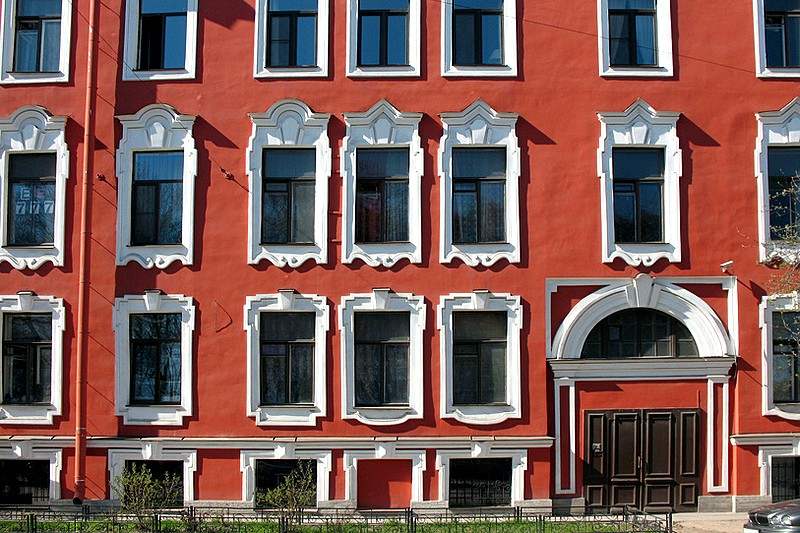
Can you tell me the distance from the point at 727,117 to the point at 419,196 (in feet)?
20.7

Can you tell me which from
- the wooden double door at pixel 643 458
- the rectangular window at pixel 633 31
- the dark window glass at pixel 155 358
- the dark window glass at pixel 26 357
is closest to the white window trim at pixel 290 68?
the dark window glass at pixel 155 358

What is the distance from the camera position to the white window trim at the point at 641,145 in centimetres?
1522

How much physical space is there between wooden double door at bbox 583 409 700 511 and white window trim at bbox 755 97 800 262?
3734mm

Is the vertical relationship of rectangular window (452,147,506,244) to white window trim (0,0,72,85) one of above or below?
below

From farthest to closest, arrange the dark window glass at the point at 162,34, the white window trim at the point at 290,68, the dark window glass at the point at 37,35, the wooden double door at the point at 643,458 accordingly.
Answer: the dark window glass at the point at 37,35 → the dark window glass at the point at 162,34 → the white window trim at the point at 290,68 → the wooden double door at the point at 643,458

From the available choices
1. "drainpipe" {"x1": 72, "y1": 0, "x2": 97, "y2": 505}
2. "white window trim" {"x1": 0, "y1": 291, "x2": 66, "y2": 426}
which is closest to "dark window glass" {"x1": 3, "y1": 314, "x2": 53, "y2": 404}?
"white window trim" {"x1": 0, "y1": 291, "x2": 66, "y2": 426}

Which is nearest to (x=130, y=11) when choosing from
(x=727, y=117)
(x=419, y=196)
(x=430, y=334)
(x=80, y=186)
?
(x=80, y=186)

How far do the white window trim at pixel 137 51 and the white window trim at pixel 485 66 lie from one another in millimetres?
4954

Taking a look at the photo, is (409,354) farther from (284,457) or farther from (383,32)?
(383,32)

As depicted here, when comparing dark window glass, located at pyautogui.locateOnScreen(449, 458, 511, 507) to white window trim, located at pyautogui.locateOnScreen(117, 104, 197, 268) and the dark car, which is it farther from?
white window trim, located at pyautogui.locateOnScreen(117, 104, 197, 268)

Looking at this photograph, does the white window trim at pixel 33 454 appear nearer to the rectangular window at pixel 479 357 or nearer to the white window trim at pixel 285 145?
the white window trim at pixel 285 145

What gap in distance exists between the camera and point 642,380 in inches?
598

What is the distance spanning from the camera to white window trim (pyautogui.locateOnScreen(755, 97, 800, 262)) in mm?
15297

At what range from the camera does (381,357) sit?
15258mm
